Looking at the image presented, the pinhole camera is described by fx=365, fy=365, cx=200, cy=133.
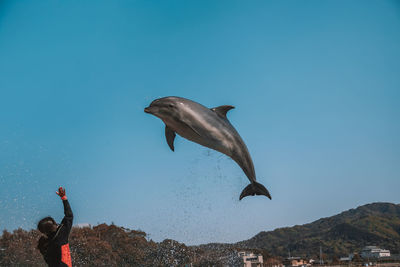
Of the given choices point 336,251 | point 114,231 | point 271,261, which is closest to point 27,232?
point 114,231

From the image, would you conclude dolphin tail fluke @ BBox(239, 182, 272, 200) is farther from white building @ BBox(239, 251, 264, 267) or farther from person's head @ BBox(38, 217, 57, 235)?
white building @ BBox(239, 251, 264, 267)

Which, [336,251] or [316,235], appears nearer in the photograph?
[336,251]

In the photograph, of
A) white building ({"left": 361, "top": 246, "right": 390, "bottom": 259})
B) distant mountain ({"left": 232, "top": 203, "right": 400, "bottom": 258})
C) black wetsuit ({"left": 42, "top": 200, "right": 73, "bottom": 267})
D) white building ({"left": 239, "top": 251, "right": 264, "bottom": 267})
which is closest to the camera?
black wetsuit ({"left": 42, "top": 200, "right": 73, "bottom": 267})

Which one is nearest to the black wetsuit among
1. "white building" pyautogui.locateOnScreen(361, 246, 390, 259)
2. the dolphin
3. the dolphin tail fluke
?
the dolphin

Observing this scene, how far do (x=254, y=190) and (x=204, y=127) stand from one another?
1.78 meters

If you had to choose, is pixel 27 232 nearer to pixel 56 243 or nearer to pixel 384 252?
pixel 56 243

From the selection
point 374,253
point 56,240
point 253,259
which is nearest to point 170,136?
point 56,240

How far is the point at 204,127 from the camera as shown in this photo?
538cm

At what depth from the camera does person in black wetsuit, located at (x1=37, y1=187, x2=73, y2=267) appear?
11.7ft

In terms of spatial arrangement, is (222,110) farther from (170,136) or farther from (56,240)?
(56,240)

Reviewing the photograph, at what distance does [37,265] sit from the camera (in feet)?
93.7

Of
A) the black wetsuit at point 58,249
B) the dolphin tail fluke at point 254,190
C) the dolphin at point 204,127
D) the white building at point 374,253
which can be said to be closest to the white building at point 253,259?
the white building at point 374,253

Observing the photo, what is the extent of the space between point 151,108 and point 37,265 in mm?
28382

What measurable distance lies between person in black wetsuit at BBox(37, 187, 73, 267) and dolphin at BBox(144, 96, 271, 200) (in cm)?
198
